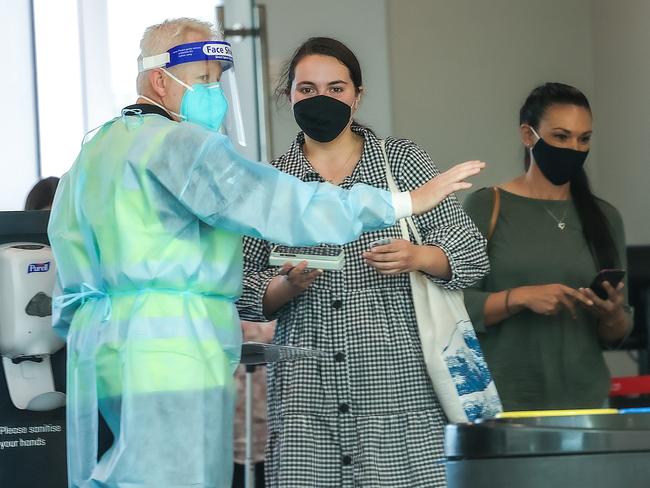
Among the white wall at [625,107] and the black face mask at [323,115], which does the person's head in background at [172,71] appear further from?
the white wall at [625,107]

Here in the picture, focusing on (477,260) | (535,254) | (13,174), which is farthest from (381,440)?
(13,174)

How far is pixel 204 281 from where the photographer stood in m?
2.40

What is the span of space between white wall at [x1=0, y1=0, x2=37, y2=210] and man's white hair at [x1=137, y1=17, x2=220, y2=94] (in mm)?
3097

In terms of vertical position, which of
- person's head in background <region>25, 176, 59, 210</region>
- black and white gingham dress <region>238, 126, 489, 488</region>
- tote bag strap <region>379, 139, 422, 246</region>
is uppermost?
person's head in background <region>25, 176, 59, 210</region>

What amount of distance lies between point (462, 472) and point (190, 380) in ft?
2.25

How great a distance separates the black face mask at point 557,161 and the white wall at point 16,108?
298cm

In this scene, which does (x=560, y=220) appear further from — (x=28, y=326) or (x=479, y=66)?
(x=479, y=66)

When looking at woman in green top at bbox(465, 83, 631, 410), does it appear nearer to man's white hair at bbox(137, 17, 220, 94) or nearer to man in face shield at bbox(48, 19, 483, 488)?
man in face shield at bbox(48, 19, 483, 488)

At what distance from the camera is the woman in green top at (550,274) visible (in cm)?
328

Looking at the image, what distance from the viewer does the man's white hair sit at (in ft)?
8.54

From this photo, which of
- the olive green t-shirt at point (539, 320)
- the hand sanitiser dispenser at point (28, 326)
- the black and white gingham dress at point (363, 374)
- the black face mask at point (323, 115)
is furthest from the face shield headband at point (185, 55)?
the olive green t-shirt at point (539, 320)

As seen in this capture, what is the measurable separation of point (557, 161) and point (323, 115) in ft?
2.74

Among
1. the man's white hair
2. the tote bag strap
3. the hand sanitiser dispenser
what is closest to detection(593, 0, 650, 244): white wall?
the tote bag strap

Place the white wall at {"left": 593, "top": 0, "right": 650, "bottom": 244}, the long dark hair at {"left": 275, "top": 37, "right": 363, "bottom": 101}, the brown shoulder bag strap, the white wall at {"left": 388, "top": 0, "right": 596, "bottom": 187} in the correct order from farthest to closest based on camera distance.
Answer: the white wall at {"left": 388, "top": 0, "right": 596, "bottom": 187} < the white wall at {"left": 593, "top": 0, "right": 650, "bottom": 244} < the brown shoulder bag strap < the long dark hair at {"left": 275, "top": 37, "right": 363, "bottom": 101}
